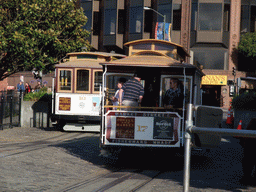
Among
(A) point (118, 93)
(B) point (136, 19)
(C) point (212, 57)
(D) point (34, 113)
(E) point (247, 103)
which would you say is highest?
(B) point (136, 19)

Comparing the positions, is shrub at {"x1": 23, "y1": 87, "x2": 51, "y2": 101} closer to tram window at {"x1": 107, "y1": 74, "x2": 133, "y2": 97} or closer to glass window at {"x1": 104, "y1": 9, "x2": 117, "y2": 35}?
tram window at {"x1": 107, "y1": 74, "x2": 133, "y2": 97}

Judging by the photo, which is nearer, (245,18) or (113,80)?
(113,80)

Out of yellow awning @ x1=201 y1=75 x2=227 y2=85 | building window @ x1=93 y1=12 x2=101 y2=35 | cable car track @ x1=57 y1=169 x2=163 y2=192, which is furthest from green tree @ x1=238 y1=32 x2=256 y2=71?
cable car track @ x1=57 y1=169 x2=163 y2=192

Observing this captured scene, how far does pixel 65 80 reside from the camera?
18.2m

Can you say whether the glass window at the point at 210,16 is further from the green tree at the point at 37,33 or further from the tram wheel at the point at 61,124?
the tram wheel at the point at 61,124

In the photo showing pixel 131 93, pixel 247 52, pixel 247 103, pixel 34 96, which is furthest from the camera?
pixel 247 52

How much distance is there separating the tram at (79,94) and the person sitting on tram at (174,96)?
7825 millimetres

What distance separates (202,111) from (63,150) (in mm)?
8793

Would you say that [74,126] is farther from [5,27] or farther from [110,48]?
[110,48]

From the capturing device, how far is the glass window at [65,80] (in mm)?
18219

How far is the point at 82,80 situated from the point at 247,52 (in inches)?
1119

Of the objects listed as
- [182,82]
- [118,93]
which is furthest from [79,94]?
[182,82]

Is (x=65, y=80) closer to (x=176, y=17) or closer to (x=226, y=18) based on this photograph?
(x=176, y=17)

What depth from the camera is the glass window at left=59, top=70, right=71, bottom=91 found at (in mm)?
18219
